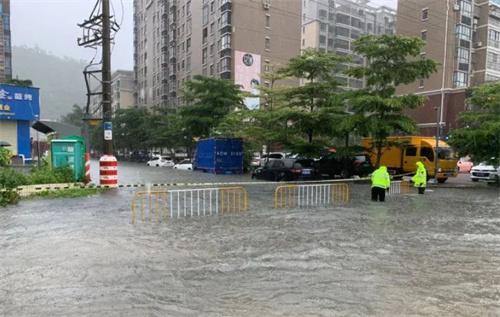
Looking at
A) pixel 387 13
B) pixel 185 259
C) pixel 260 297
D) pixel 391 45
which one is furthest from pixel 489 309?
pixel 387 13

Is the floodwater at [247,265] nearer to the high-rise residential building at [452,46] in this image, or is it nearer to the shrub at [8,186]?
the shrub at [8,186]

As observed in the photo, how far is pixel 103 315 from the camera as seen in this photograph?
15.7ft

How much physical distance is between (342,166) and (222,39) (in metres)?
38.7

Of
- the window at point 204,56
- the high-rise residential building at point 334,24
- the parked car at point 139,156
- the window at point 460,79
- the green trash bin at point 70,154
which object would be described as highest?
the high-rise residential building at point 334,24

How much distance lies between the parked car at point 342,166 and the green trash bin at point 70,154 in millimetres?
12693

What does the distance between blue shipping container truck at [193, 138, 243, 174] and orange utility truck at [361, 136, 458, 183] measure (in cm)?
974

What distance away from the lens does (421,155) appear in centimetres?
2594

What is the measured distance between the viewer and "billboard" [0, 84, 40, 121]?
2908 cm

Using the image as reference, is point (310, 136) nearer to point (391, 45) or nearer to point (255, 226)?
point (391, 45)

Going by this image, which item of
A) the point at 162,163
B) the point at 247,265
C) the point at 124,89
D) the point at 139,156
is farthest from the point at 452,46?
the point at 124,89

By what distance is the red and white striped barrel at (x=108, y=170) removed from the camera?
1631cm

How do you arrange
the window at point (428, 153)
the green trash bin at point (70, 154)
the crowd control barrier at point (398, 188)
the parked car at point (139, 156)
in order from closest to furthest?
the green trash bin at point (70, 154), the crowd control barrier at point (398, 188), the window at point (428, 153), the parked car at point (139, 156)

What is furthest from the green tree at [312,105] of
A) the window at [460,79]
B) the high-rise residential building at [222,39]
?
the window at [460,79]

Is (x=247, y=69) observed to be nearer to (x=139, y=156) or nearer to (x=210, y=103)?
(x=139, y=156)
